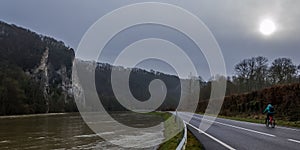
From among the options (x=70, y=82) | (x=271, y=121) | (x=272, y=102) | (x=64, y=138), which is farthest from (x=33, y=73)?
(x=271, y=121)

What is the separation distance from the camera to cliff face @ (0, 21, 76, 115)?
85.0 metres

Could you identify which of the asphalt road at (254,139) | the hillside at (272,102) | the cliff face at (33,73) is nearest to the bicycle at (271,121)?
the asphalt road at (254,139)

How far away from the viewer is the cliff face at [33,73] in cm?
8500

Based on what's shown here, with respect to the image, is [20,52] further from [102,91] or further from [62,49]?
[102,91]

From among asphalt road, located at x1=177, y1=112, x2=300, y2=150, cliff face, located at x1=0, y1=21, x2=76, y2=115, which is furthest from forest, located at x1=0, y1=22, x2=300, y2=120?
asphalt road, located at x1=177, y1=112, x2=300, y2=150

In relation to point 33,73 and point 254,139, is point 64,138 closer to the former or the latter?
point 254,139

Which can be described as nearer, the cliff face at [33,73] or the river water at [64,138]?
the river water at [64,138]

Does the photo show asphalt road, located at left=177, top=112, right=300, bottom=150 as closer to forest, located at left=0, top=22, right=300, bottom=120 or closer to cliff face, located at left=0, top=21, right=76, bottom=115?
forest, located at left=0, top=22, right=300, bottom=120

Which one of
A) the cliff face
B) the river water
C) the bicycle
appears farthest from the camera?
the cliff face

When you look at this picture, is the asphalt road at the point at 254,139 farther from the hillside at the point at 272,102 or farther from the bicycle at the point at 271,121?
the hillside at the point at 272,102

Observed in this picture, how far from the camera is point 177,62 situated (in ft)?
55.0

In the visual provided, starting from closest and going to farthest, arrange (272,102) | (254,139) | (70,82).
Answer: (254,139)
(272,102)
(70,82)

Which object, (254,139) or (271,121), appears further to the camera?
(271,121)

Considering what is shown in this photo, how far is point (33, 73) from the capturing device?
129 m
